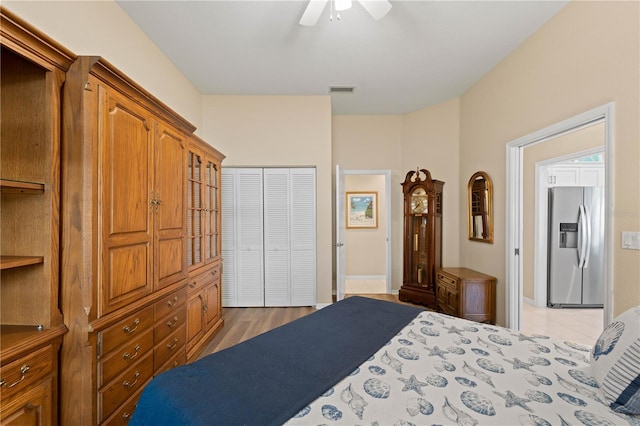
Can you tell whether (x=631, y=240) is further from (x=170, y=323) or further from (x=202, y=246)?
(x=202, y=246)

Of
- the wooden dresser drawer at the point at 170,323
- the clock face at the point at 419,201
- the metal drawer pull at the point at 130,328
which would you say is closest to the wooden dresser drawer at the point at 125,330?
the metal drawer pull at the point at 130,328

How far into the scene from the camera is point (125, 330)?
4.98 feet

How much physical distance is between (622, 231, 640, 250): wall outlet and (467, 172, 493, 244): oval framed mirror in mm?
1499

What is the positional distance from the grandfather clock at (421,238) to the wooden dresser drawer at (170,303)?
10.2 feet

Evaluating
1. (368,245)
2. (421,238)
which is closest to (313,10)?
(421,238)

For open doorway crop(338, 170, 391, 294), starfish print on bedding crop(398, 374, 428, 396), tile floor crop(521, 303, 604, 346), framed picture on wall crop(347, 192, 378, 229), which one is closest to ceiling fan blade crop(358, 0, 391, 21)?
starfish print on bedding crop(398, 374, 428, 396)

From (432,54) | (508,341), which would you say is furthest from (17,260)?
(432,54)

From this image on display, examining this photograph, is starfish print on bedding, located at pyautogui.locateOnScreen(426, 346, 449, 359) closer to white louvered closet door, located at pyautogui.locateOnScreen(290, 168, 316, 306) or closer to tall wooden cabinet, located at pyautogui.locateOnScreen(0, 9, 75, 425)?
tall wooden cabinet, located at pyautogui.locateOnScreen(0, 9, 75, 425)

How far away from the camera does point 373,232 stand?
19.1 feet

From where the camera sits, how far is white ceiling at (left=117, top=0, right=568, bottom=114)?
7.35ft

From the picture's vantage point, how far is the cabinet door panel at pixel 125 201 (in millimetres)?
1377

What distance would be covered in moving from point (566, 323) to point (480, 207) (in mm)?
1671

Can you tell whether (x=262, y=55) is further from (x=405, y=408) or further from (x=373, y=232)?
(x=373, y=232)

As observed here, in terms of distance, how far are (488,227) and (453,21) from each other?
224cm
